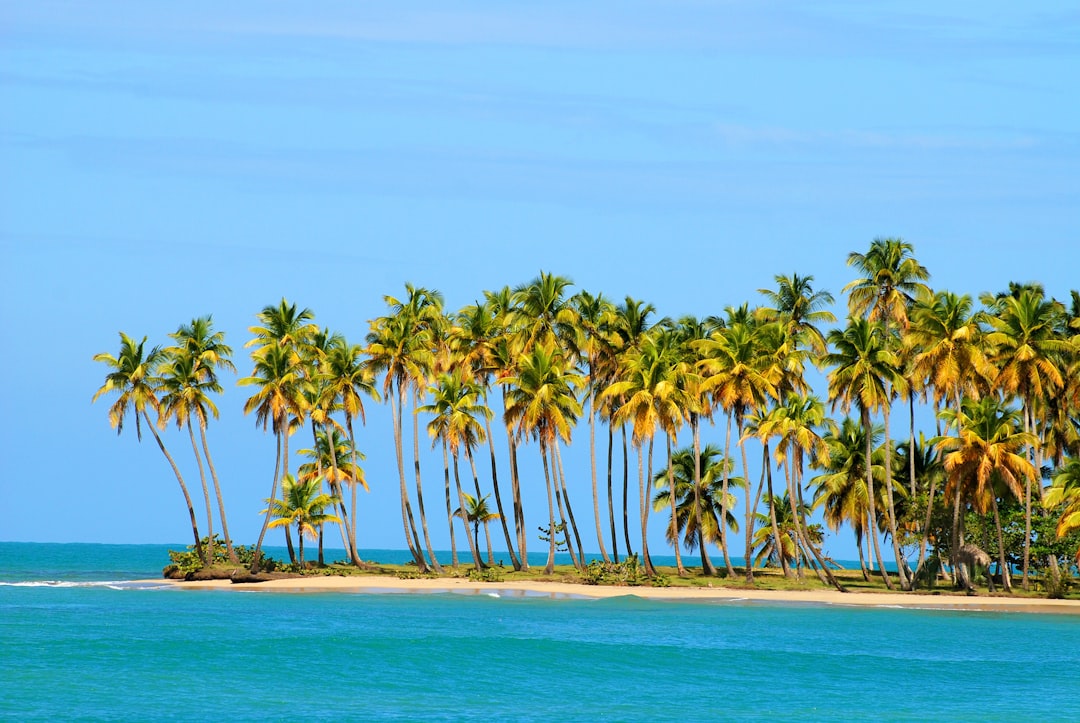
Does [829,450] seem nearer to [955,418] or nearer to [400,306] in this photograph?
[955,418]

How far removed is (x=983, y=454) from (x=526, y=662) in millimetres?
28215

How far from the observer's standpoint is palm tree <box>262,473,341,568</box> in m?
78.7

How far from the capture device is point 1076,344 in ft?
222

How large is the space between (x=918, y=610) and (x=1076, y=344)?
52.3 ft

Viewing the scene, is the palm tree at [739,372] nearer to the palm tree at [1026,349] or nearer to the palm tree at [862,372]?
the palm tree at [862,372]

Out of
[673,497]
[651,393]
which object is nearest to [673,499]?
[673,497]

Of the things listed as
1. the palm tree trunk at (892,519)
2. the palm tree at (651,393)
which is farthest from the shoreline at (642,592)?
the palm tree at (651,393)

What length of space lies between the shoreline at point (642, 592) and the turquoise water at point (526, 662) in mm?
2346

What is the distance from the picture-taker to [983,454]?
62.9 metres

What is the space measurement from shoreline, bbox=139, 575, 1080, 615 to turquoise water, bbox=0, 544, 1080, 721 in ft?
7.70

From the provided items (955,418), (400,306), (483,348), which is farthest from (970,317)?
(400,306)

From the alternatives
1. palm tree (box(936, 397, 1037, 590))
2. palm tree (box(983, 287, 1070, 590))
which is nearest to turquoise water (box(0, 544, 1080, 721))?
palm tree (box(936, 397, 1037, 590))

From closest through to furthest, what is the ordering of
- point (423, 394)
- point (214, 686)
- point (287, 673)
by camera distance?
point (214, 686) → point (287, 673) → point (423, 394)

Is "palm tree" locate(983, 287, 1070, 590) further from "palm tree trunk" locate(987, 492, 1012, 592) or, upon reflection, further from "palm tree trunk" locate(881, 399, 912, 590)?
"palm tree trunk" locate(881, 399, 912, 590)
